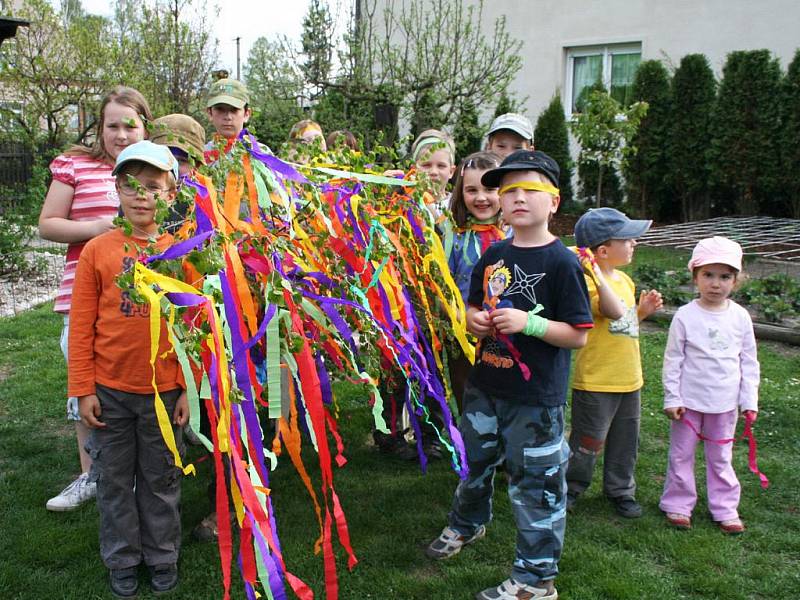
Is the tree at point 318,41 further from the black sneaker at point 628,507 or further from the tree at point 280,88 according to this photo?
the black sneaker at point 628,507

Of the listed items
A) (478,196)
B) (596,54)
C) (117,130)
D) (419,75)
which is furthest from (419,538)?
(596,54)

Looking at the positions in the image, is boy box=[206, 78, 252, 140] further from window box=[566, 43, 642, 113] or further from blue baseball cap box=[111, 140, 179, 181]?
window box=[566, 43, 642, 113]

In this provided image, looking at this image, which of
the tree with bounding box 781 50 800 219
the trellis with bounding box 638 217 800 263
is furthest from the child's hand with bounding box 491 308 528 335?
the tree with bounding box 781 50 800 219

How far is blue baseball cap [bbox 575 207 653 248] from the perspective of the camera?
353 cm

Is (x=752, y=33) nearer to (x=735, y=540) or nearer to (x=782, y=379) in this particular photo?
(x=782, y=379)

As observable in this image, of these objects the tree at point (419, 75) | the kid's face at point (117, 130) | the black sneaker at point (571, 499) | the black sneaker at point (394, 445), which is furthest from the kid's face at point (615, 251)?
the tree at point (419, 75)

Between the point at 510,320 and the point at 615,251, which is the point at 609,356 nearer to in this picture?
the point at 615,251

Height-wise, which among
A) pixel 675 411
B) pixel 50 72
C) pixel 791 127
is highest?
pixel 50 72

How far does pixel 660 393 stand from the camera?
5473mm

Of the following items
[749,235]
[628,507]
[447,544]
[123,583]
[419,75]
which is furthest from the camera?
[419,75]

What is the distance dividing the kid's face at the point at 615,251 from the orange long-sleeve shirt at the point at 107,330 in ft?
6.78

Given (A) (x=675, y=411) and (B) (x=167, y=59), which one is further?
(B) (x=167, y=59)

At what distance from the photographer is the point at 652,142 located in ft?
49.0

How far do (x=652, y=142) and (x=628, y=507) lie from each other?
12.7 metres
